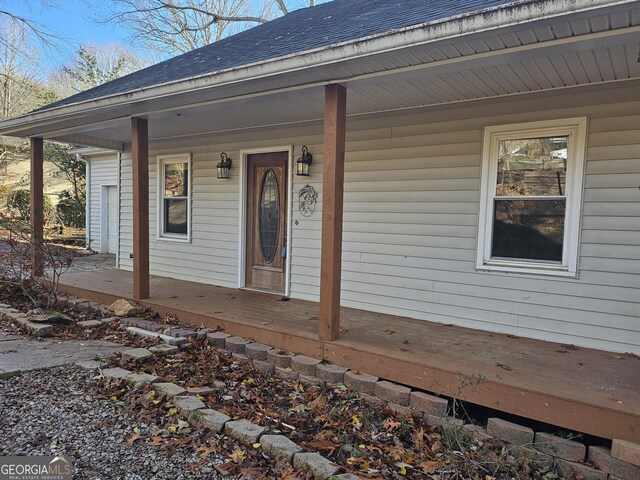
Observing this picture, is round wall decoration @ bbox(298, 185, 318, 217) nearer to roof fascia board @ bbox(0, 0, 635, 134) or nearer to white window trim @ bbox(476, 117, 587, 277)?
roof fascia board @ bbox(0, 0, 635, 134)

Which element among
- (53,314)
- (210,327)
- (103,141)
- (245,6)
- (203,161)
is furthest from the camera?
(245,6)

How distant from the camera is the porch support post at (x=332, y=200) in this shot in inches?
135

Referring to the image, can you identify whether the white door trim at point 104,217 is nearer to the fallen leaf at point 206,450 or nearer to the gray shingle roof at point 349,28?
the gray shingle roof at point 349,28

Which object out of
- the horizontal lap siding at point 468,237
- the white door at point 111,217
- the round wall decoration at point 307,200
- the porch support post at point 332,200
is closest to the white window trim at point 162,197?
the round wall decoration at point 307,200

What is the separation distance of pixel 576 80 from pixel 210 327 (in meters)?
4.05

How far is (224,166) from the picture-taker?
19.8 feet

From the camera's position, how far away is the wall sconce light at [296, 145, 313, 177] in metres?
5.23

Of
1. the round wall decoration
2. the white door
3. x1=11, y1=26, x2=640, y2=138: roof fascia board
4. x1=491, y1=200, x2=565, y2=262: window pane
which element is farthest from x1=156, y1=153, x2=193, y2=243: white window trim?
the white door

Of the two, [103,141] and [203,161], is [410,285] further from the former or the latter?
[103,141]

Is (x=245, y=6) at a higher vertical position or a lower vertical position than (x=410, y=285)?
higher

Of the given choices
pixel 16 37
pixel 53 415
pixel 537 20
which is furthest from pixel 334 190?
pixel 16 37

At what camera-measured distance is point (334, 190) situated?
3438mm

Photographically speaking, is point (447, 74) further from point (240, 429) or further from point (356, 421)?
point (240, 429)

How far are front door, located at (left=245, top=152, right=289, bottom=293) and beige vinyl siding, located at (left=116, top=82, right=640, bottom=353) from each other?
0.24 m
